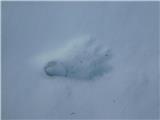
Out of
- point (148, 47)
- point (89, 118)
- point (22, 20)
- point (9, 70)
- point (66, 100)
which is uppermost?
point (22, 20)

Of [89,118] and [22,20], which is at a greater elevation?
[22,20]

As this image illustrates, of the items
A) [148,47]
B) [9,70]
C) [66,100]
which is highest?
[148,47]

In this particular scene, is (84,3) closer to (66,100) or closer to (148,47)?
(148,47)

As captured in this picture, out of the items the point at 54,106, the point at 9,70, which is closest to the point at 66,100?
the point at 54,106

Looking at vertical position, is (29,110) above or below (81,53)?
below

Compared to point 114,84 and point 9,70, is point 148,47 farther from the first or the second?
point 9,70

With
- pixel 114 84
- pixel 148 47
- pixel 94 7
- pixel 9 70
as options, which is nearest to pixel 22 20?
pixel 9 70
